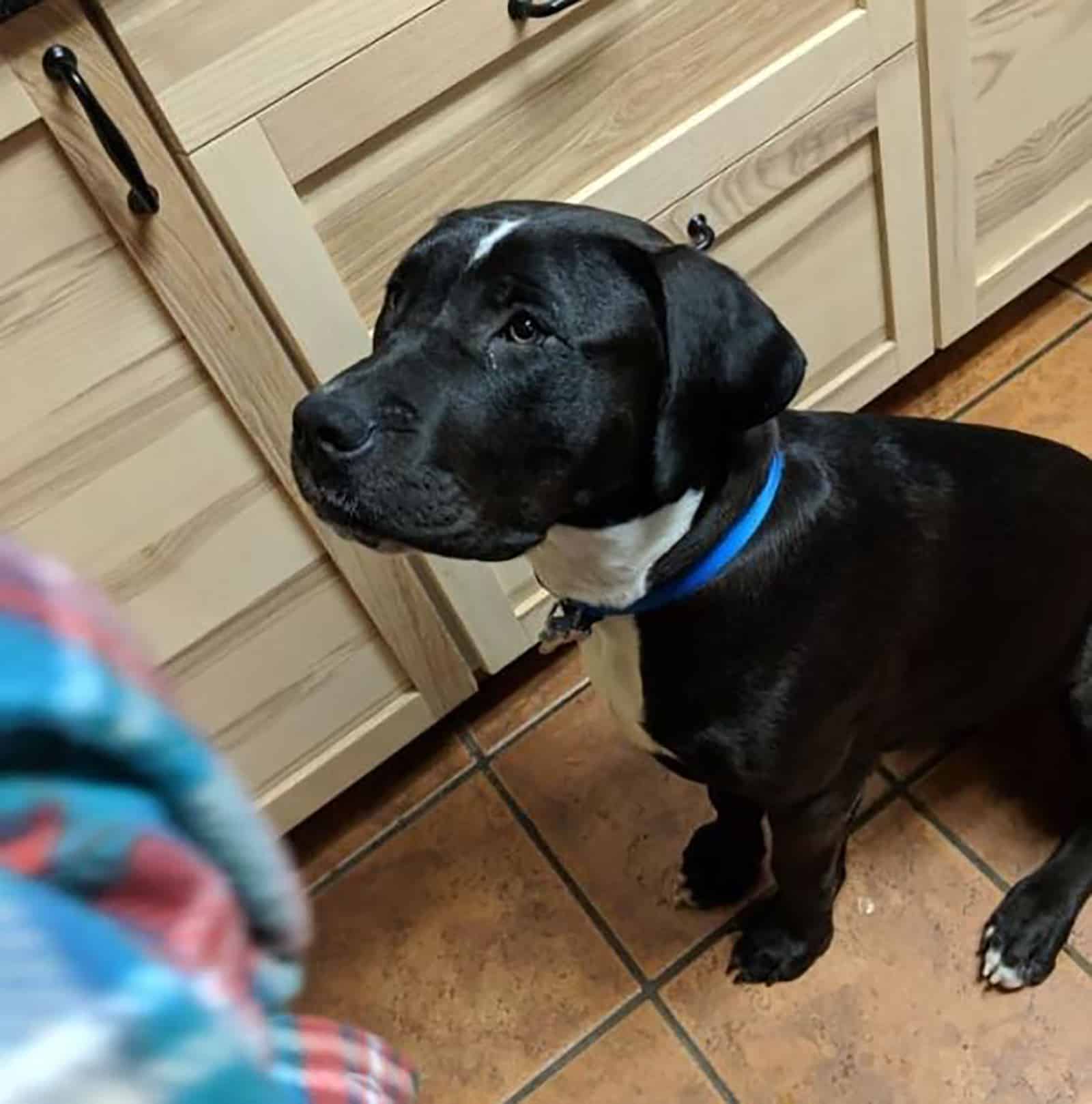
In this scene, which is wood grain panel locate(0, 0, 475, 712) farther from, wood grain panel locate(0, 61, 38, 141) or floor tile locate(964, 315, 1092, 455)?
floor tile locate(964, 315, 1092, 455)

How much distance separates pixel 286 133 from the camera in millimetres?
1106

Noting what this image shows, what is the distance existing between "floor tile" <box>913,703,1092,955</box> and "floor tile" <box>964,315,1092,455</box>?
1.49ft

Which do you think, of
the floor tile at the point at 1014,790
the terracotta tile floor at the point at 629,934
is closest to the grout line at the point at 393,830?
the terracotta tile floor at the point at 629,934

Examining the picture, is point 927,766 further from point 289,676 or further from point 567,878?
point 289,676

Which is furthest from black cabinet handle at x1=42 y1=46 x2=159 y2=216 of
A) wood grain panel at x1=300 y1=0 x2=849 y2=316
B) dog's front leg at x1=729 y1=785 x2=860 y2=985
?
dog's front leg at x1=729 y1=785 x2=860 y2=985

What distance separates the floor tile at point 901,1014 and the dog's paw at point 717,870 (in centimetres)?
6

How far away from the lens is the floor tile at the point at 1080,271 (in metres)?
2.01

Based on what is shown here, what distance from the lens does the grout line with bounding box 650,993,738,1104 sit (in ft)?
4.59

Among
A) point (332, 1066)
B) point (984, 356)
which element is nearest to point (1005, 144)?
point (984, 356)

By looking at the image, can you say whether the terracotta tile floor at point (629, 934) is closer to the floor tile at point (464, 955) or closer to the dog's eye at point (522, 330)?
the floor tile at point (464, 955)

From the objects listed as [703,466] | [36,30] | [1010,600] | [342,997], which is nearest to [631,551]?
[703,466]

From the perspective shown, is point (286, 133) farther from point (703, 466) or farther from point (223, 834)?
point (223, 834)

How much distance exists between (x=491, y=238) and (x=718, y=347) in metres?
0.19

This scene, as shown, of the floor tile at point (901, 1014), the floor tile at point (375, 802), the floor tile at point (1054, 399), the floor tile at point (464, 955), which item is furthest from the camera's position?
the floor tile at point (1054, 399)
